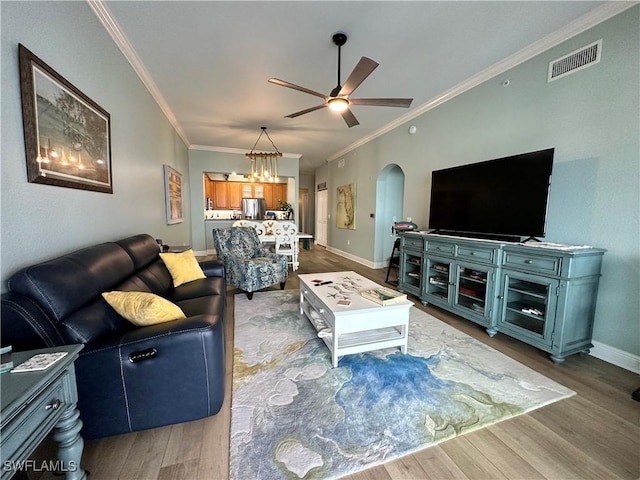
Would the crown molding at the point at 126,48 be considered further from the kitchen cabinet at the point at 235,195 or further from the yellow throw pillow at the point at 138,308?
the kitchen cabinet at the point at 235,195

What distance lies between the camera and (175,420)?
1354mm

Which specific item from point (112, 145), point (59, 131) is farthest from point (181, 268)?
point (59, 131)

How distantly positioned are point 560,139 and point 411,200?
208 centimetres

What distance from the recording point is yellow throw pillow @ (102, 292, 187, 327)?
1391mm

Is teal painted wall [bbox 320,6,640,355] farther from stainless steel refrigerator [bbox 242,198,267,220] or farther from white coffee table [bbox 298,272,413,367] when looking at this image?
stainless steel refrigerator [bbox 242,198,267,220]

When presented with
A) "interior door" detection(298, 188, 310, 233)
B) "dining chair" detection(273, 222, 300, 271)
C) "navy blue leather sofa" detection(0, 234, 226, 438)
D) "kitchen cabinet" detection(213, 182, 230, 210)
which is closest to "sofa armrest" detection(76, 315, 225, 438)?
"navy blue leather sofa" detection(0, 234, 226, 438)

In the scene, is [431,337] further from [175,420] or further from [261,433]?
[175,420]

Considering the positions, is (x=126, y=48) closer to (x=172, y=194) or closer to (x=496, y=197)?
(x=172, y=194)

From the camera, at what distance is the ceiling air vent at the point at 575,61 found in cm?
215

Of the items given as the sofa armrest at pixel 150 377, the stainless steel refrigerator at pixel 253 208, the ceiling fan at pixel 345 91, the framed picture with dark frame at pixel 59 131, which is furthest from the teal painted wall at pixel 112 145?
the stainless steel refrigerator at pixel 253 208

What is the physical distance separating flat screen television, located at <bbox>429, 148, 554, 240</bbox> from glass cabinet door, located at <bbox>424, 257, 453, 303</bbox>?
430 millimetres

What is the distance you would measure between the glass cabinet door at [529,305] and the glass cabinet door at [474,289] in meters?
0.14

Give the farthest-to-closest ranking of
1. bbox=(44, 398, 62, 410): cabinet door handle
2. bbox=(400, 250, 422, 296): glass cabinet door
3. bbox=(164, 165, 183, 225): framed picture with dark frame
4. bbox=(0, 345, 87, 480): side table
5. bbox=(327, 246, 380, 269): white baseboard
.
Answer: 1. bbox=(327, 246, 380, 269): white baseboard
2. bbox=(164, 165, 183, 225): framed picture with dark frame
3. bbox=(400, 250, 422, 296): glass cabinet door
4. bbox=(44, 398, 62, 410): cabinet door handle
5. bbox=(0, 345, 87, 480): side table

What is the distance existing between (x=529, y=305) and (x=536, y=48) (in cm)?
249
